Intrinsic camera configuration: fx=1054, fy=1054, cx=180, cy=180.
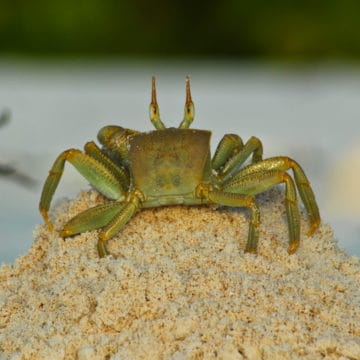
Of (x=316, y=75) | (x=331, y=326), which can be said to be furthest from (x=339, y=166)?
(x=331, y=326)

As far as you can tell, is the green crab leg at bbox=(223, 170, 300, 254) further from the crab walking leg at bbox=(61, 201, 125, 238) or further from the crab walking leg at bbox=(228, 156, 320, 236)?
the crab walking leg at bbox=(61, 201, 125, 238)

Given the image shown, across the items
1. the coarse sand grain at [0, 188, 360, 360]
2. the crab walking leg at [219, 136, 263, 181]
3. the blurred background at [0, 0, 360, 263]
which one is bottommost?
the coarse sand grain at [0, 188, 360, 360]

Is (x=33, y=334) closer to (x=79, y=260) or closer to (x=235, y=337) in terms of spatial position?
(x=79, y=260)

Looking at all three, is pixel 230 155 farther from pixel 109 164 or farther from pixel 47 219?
pixel 47 219

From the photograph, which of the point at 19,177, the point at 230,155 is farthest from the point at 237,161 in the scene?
the point at 19,177

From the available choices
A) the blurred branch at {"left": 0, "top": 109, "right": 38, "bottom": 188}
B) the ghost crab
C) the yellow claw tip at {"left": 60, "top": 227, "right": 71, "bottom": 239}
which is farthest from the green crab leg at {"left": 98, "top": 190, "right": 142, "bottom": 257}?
the blurred branch at {"left": 0, "top": 109, "right": 38, "bottom": 188}

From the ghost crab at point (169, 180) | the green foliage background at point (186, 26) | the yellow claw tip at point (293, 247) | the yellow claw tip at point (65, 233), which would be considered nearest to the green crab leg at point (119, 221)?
the ghost crab at point (169, 180)
